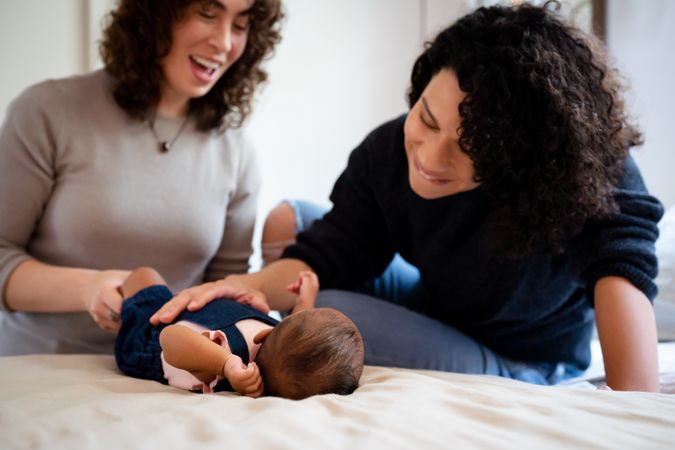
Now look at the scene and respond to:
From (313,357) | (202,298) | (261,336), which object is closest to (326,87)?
(202,298)

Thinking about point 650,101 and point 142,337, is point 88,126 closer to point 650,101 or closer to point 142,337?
point 142,337

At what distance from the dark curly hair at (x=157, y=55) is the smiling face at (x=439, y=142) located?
1.90ft

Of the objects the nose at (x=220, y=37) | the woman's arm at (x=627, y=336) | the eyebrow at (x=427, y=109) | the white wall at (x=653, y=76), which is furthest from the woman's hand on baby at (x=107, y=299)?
the white wall at (x=653, y=76)

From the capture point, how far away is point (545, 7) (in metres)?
1.17

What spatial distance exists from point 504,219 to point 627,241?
0.21 metres

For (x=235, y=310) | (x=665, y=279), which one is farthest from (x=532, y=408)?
(x=665, y=279)

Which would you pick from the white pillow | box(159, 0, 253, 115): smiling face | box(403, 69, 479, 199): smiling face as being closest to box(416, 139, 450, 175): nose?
box(403, 69, 479, 199): smiling face

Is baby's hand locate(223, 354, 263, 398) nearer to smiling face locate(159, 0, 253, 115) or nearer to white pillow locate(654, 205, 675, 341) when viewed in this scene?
smiling face locate(159, 0, 253, 115)

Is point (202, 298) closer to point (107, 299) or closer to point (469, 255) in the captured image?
point (107, 299)

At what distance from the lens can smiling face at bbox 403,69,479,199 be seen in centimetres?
111

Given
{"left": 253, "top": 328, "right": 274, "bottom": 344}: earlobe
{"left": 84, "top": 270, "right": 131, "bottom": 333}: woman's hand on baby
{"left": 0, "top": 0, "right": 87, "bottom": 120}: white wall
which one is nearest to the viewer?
{"left": 253, "top": 328, "right": 274, "bottom": 344}: earlobe

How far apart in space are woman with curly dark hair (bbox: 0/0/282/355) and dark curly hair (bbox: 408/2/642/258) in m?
0.62

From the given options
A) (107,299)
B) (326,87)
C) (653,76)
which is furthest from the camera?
(326,87)

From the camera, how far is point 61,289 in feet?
4.32
